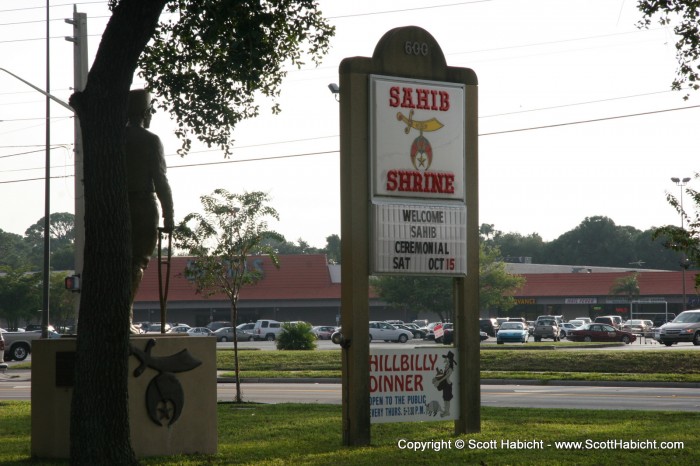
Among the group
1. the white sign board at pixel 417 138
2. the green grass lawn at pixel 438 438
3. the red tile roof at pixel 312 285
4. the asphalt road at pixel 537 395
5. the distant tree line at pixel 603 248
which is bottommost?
the asphalt road at pixel 537 395

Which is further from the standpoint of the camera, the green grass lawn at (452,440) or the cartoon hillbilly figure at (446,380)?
the cartoon hillbilly figure at (446,380)

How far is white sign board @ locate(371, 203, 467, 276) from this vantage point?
37.2 feet

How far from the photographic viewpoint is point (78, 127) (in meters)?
22.2

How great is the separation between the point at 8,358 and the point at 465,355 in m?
32.4

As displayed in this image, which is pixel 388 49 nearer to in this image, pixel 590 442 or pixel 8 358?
pixel 590 442

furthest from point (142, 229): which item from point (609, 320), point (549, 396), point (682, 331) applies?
point (609, 320)

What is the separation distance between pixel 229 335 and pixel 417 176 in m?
55.5

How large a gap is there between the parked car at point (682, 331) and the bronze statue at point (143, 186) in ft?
125

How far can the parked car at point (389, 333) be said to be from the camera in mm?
60125

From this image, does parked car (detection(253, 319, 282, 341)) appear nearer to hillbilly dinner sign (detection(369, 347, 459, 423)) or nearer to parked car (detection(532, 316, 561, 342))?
parked car (detection(532, 316, 561, 342))

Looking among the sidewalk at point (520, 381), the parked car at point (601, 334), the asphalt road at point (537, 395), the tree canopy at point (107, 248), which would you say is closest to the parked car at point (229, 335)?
the parked car at point (601, 334)

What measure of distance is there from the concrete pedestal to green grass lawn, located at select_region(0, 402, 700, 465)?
24 centimetres

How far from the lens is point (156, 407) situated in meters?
9.93

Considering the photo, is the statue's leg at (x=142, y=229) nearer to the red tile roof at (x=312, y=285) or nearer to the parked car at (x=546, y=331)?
the parked car at (x=546, y=331)
